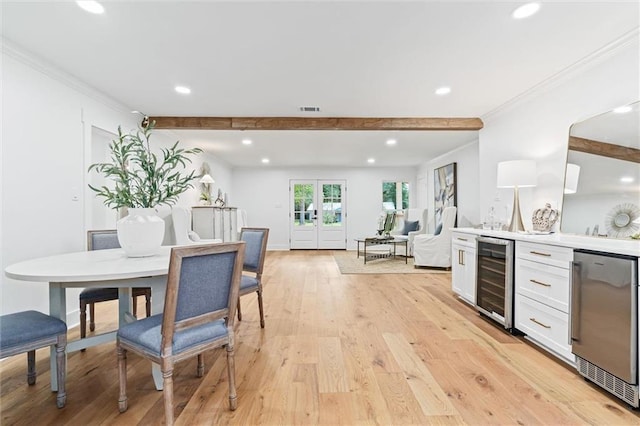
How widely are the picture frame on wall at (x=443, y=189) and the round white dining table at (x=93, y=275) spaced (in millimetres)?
5617

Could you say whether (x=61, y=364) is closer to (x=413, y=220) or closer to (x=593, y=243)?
(x=593, y=243)

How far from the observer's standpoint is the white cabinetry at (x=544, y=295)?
212cm

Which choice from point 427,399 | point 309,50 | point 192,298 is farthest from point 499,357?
point 309,50

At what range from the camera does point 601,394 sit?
1.80 metres

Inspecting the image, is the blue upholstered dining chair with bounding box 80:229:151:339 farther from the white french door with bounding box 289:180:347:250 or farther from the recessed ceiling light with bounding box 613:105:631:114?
the white french door with bounding box 289:180:347:250

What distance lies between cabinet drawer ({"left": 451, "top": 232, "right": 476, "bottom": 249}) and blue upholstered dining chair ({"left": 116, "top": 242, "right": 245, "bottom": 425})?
272 cm

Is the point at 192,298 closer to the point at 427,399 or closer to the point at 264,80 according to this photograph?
the point at 427,399

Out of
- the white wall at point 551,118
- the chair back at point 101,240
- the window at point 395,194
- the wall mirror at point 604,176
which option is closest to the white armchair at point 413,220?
the window at point 395,194

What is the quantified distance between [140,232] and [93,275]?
519 mm

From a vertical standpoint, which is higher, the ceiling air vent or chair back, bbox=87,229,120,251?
the ceiling air vent

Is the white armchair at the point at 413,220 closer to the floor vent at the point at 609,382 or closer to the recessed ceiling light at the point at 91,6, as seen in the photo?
the floor vent at the point at 609,382

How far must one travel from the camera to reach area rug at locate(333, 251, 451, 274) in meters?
5.40

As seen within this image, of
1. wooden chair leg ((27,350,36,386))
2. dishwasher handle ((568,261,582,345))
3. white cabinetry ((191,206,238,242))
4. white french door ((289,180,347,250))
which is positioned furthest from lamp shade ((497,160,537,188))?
white french door ((289,180,347,250))

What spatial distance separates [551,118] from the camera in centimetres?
303
